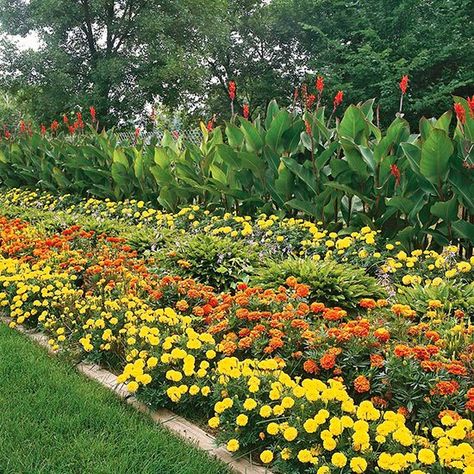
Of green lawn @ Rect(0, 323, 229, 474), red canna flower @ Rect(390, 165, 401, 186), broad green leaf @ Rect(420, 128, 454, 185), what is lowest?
green lawn @ Rect(0, 323, 229, 474)

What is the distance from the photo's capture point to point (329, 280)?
3229mm

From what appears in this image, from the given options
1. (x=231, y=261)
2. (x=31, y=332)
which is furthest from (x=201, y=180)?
(x=31, y=332)

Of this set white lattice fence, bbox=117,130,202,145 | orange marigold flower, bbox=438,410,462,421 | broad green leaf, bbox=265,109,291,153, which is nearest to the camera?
orange marigold flower, bbox=438,410,462,421

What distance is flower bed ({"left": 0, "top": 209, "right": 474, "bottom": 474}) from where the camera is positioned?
70.6 inches

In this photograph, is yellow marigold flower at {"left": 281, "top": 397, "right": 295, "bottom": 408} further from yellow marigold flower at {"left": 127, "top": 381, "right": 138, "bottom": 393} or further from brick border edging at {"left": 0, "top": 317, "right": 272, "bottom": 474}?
yellow marigold flower at {"left": 127, "top": 381, "right": 138, "bottom": 393}

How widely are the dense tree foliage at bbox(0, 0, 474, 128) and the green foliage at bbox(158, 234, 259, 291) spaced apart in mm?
12394

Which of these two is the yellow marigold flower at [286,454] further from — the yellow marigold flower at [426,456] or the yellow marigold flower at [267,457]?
the yellow marigold flower at [426,456]

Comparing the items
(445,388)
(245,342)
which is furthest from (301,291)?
(445,388)

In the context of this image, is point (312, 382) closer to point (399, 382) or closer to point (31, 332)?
point (399, 382)

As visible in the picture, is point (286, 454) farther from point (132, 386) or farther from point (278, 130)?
point (278, 130)

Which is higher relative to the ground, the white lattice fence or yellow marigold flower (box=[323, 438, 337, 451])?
the white lattice fence

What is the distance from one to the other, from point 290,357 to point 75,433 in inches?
37.1

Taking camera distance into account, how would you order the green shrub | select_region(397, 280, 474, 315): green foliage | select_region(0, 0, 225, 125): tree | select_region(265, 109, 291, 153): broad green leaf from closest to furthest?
select_region(397, 280, 474, 315): green foliage
the green shrub
select_region(265, 109, 291, 153): broad green leaf
select_region(0, 0, 225, 125): tree

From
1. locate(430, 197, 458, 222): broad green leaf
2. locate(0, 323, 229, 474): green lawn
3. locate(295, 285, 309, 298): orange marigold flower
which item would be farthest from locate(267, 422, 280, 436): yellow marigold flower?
locate(430, 197, 458, 222): broad green leaf
